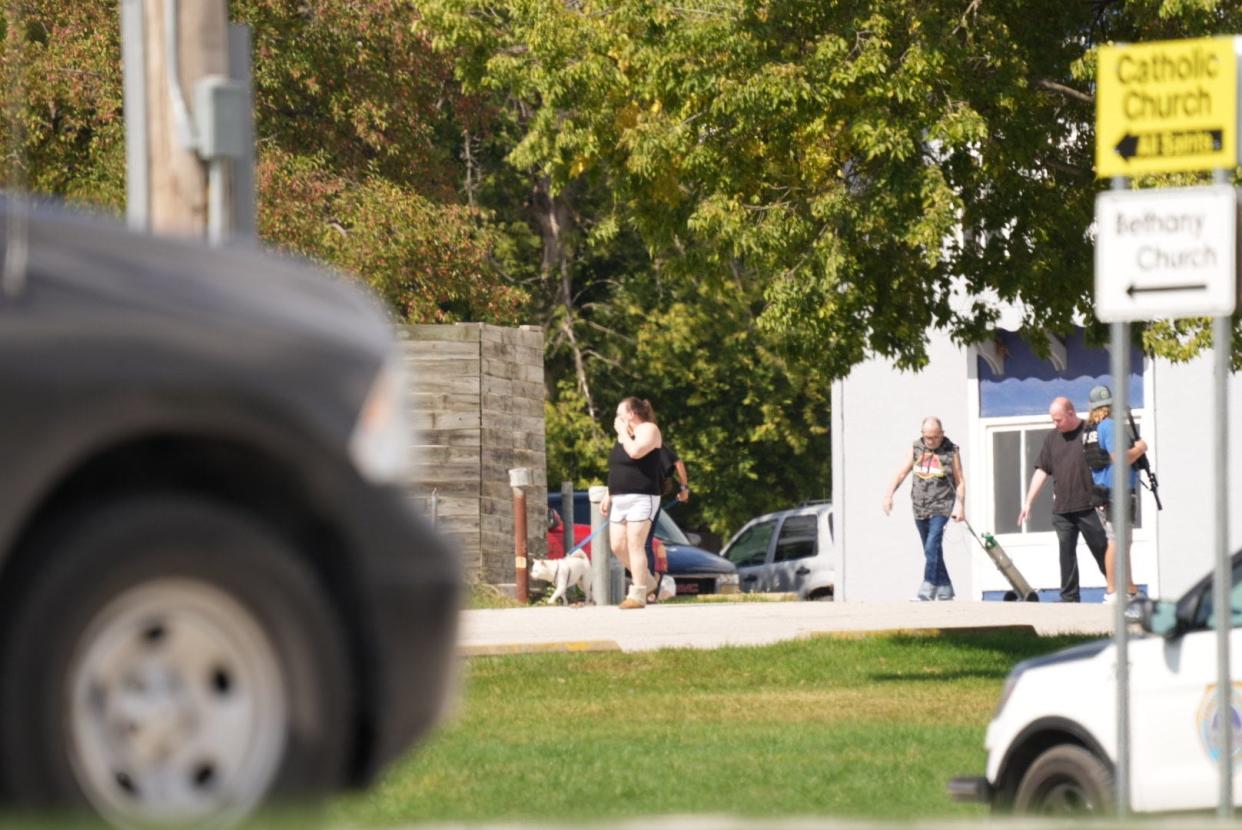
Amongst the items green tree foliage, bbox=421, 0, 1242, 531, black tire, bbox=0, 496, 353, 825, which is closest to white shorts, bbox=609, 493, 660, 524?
→ green tree foliage, bbox=421, 0, 1242, 531

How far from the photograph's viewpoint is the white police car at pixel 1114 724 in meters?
→ 8.70

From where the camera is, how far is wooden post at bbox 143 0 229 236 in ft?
32.2

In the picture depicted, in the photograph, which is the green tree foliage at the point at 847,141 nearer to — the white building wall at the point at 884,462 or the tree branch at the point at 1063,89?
the tree branch at the point at 1063,89

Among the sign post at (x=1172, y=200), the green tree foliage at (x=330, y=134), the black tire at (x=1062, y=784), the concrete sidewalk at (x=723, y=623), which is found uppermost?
the green tree foliage at (x=330, y=134)

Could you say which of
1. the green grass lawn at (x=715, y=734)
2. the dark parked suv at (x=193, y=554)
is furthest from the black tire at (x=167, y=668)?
the green grass lawn at (x=715, y=734)

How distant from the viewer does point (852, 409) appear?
3180 centimetres

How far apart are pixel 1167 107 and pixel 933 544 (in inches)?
580

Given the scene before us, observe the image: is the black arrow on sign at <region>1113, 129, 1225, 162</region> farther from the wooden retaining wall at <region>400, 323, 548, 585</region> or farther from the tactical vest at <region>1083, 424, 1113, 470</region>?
the wooden retaining wall at <region>400, 323, 548, 585</region>

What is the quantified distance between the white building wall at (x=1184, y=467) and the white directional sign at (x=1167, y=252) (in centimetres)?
1911

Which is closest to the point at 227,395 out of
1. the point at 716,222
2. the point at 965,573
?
the point at 716,222

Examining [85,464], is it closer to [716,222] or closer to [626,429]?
[716,222]

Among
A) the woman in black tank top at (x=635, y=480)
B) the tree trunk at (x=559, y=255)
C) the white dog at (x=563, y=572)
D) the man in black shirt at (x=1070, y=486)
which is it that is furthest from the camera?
the tree trunk at (x=559, y=255)

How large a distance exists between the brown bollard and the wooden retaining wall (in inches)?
10.1

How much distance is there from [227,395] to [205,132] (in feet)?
16.2
